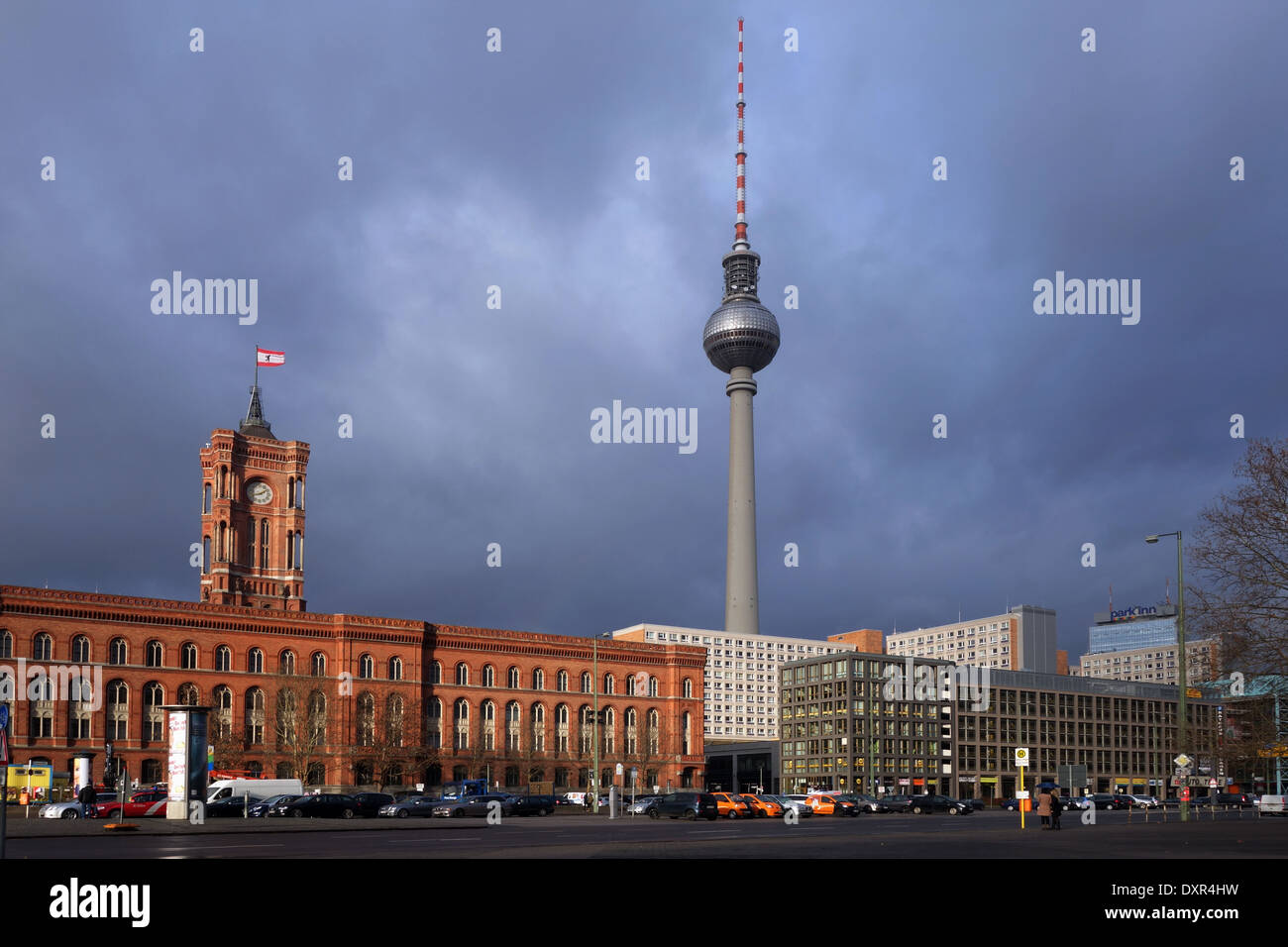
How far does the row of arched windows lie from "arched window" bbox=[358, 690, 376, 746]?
7.46 meters

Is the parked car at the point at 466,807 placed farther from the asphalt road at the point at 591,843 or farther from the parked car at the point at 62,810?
the parked car at the point at 62,810

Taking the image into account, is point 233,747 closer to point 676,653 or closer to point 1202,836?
point 676,653

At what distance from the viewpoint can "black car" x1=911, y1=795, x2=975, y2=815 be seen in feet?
248

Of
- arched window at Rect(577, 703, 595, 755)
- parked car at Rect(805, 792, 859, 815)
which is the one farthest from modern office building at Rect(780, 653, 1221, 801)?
parked car at Rect(805, 792, 859, 815)

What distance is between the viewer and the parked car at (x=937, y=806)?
248ft

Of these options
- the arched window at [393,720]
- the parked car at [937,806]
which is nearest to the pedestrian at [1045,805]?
the parked car at [937,806]

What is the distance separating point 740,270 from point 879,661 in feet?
230

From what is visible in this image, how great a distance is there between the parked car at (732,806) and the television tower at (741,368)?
388ft

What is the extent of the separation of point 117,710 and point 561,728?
132ft

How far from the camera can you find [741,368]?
18525 cm

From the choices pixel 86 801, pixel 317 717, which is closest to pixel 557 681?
pixel 317 717

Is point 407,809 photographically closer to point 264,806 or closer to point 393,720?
point 264,806

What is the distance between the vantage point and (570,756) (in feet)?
367

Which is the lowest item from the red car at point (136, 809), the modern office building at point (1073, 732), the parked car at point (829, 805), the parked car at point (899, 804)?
the modern office building at point (1073, 732)
